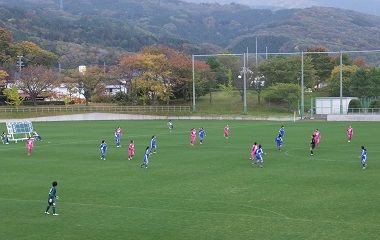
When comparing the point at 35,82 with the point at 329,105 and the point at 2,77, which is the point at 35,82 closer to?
the point at 2,77

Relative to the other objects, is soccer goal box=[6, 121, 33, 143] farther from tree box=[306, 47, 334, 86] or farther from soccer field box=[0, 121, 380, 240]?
tree box=[306, 47, 334, 86]

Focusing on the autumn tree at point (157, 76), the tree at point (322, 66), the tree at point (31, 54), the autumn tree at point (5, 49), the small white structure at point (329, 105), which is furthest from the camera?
the tree at point (31, 54)

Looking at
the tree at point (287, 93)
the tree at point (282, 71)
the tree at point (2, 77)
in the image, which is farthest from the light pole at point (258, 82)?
the tree at point (2, 77)

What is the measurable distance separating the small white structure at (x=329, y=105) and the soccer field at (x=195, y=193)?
3687cm

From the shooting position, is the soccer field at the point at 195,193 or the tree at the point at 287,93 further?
the tree at the point at 287,93

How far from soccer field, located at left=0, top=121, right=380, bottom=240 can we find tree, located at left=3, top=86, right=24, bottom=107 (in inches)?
1938

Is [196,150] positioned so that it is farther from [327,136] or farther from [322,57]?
[322,57]

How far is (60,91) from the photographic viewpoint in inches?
4156

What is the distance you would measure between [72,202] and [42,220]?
10.2 ft

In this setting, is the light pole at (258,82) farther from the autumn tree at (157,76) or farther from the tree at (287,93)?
the autumn tree at (157,76)

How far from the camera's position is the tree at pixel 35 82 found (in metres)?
94.2

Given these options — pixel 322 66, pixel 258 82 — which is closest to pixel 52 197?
pixel 258 82

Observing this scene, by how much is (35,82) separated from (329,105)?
42.9 metres

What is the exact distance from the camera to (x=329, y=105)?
267ft
